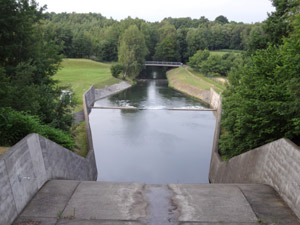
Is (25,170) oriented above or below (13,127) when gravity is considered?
below

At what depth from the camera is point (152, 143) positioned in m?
27.0

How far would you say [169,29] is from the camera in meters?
90.3

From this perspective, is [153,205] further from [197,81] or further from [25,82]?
[197,81]

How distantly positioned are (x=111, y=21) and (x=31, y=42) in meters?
100

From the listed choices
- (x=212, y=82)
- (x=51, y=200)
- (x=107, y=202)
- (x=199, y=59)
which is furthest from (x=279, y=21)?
(x=199, y=59)

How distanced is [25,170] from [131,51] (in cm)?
5724

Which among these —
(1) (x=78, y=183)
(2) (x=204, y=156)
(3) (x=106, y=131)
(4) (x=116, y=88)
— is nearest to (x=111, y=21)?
(4) (x=116, y=88)

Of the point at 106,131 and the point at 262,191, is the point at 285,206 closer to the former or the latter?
the point at 262,191

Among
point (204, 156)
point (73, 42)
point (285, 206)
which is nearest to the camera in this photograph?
point (285, 206)

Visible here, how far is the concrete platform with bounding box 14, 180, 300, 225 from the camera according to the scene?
693cm

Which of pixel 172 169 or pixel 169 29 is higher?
pixel 169 29

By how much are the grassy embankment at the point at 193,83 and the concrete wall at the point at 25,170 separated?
41568mm

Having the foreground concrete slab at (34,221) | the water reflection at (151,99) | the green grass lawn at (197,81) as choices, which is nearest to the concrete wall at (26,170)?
the foreground concrete slab at (34,221)

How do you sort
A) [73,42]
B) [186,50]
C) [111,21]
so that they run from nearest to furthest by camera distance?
1. [73,42]
2. [186,50]
3. [111,21]
